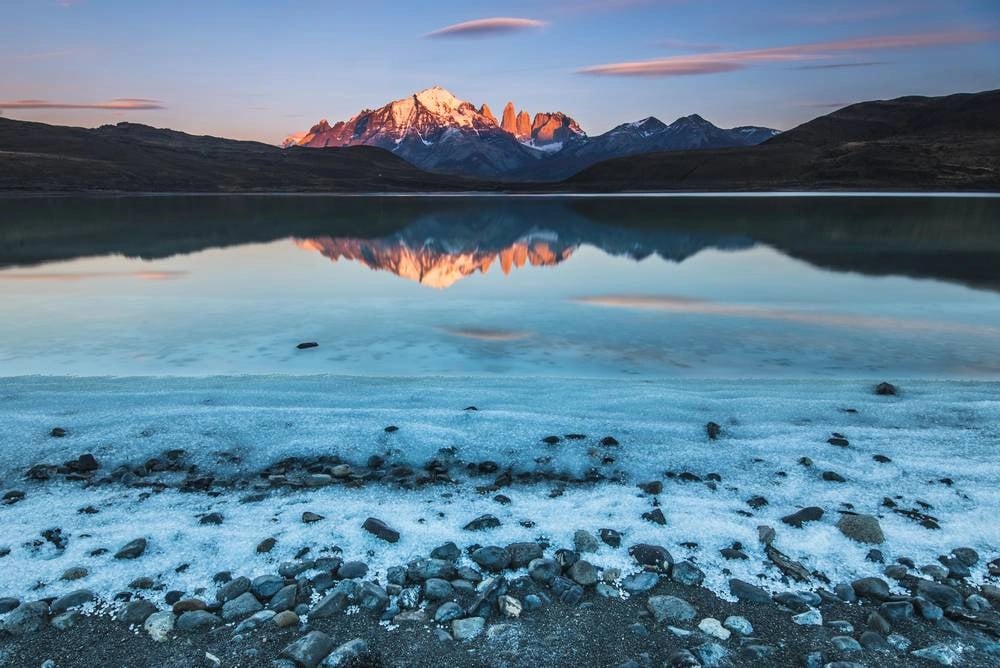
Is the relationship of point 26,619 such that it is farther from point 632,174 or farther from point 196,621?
point 632,174

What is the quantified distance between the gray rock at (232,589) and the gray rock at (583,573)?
230 centimetres

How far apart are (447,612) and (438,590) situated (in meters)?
0.22

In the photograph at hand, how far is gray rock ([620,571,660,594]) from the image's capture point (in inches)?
175

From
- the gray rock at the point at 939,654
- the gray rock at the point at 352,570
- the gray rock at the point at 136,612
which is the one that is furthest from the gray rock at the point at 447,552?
the gray rock at the point at 939,654

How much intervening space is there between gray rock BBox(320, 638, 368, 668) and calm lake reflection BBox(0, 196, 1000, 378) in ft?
21.5

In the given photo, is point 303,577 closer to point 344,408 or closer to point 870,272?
point 344,408

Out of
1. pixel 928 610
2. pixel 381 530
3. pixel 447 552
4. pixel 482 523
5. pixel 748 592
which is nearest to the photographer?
pixel 928 610

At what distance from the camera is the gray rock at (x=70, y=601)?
4.18 meters

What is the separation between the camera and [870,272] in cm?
2108

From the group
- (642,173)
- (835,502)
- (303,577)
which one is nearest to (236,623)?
(303,577)

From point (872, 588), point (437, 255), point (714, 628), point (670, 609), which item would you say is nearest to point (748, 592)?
point (714, 628)

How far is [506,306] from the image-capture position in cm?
1570

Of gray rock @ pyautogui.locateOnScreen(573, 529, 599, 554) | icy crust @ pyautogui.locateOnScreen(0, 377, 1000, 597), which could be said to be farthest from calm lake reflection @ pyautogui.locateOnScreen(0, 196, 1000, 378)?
gray rock @ pyautogui.locateOnScreen(573, 529, 599, 554)

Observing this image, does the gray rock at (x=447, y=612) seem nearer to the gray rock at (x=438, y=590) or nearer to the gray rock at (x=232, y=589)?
the gray rock at (x=438, y=590)
